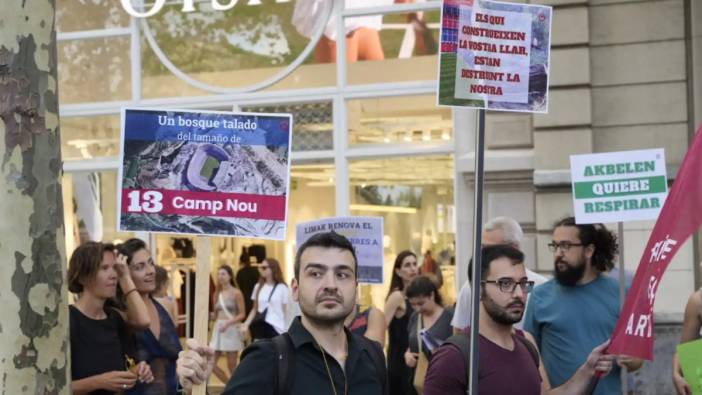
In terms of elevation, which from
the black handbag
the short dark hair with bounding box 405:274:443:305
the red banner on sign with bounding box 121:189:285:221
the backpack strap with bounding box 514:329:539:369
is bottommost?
the black handbag

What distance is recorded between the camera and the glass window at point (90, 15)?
15.4 metres

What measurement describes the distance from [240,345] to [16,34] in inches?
448

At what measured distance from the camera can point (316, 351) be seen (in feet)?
14.5

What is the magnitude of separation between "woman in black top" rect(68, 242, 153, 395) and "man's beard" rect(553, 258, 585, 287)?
2.37m

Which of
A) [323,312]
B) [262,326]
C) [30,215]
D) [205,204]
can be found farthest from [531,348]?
[262,326]

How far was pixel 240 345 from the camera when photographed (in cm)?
1591

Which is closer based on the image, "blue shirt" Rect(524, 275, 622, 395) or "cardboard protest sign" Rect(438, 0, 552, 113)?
"cardboard protest sign" Rect(438, 0, 552, 113)

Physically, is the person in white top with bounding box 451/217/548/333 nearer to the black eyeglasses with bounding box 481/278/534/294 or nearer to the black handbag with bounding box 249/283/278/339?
the black eyeglasses with bounding box 481/278/534/294

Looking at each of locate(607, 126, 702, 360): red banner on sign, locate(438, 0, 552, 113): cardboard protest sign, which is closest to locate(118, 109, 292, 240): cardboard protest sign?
locate(438, 0, 552, 113): cardboard protest sign

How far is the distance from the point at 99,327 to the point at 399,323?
390 cm

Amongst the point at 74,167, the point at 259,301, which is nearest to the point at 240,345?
the point at 259,301

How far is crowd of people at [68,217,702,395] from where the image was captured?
446 cm

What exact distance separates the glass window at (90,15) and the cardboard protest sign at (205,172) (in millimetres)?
10465

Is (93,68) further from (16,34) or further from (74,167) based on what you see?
(16,34)
